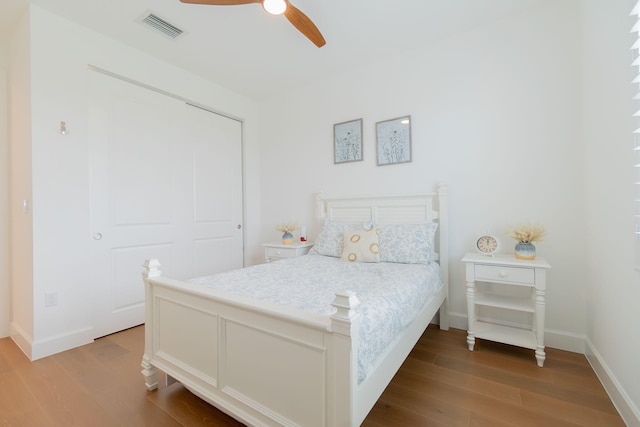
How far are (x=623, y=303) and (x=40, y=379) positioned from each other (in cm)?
348

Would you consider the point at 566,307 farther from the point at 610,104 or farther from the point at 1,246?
the point at 1,246

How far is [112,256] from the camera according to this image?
2.58 meters

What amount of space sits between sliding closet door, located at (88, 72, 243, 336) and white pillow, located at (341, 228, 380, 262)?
72.5 inches

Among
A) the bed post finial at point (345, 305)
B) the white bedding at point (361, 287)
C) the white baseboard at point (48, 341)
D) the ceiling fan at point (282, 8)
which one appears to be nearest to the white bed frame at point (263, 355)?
the bed post finial at point (345, 305)

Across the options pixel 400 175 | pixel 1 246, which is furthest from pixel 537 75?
pixel 1 246

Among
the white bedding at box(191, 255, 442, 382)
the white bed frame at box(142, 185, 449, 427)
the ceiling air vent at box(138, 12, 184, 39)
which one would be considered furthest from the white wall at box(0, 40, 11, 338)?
the white bedding at box(191, 255, 442, 382)

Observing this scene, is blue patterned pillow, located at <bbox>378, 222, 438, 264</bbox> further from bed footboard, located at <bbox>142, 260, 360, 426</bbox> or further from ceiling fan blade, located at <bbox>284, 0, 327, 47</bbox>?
ceiling fan blade, located at <bbox>284, 0, 327, 47</bbox>

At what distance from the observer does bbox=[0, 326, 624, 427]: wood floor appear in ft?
4.69

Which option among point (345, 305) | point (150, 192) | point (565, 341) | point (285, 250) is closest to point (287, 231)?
point (285, 250)

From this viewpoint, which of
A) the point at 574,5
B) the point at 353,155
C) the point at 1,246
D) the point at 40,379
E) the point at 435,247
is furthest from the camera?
the point at 353,155

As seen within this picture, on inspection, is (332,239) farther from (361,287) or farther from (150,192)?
A: (150,192)

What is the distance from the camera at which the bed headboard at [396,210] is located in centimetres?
253

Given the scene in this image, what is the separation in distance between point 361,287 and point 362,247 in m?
0.81

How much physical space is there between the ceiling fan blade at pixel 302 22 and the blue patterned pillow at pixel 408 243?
66.0 inches
